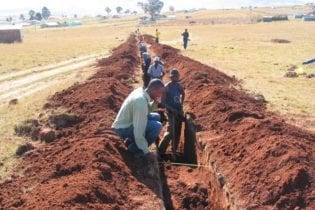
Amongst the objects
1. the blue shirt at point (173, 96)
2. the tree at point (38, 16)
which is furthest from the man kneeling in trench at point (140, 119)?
the tree at point (38, 16)

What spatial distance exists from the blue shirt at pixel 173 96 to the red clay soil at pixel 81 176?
1590 millimetres

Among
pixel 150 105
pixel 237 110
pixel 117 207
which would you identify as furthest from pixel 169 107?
Result: pixel 117 207

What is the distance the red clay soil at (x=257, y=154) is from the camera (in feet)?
24.2

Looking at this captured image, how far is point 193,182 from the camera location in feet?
33.4

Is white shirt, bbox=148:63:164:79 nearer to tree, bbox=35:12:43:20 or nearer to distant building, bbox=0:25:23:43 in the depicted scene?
distant building, bbox=0:25:23:43

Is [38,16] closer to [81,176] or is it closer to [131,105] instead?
[131,105]

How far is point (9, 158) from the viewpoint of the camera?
34.0 feet

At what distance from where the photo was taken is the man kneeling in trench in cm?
796

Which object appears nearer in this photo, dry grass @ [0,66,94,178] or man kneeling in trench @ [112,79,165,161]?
man kneeling in trench @ [112,79,165,161]

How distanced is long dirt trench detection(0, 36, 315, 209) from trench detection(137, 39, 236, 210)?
0.02 meters

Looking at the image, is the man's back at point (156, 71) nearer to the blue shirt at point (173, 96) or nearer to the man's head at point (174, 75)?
the blue shirt at point (173, 96)

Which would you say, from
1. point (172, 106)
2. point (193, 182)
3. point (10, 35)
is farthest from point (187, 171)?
point (10, 35)

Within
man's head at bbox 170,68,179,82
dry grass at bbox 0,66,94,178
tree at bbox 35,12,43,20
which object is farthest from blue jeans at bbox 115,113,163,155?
tree at bbox 35,12,43,20

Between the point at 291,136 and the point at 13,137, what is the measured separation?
6999mm
